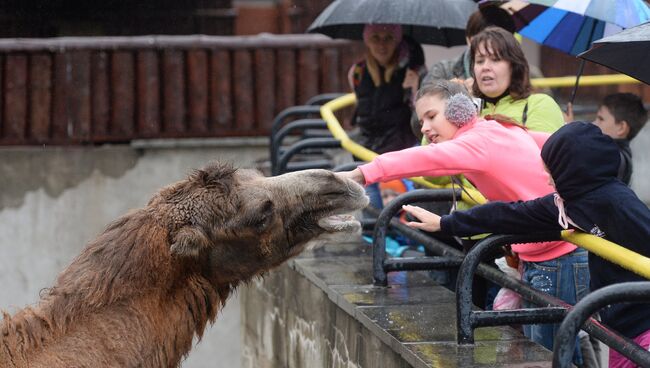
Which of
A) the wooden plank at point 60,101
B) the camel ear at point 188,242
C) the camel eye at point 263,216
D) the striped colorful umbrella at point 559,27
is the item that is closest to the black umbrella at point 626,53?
the camel eye at point 263,216

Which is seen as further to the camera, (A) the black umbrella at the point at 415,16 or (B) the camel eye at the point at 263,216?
(A) the black umbrella at the point at 415,16

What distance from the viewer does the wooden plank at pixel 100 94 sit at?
1263 centimetres

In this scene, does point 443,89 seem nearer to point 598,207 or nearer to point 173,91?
point 598,207

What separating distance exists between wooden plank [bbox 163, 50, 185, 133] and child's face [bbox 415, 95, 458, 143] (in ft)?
26.5

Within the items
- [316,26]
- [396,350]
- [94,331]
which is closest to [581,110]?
[316,26]

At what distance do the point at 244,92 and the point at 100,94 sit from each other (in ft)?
5.20

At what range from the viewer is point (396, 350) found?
440cm

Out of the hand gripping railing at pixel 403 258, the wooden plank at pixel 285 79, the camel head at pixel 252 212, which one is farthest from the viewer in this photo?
the wooden plank at pixel 285 79

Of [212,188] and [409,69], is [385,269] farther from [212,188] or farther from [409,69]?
[409,69]

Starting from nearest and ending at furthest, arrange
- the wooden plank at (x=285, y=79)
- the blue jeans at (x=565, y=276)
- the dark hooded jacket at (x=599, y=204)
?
the dark hooded jacket at (x=599, y=204)
the blue jeans at (x=565, y=276)
the wooden plank at (x=285, y=79)

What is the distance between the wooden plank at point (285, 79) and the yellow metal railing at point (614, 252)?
30.2 ft

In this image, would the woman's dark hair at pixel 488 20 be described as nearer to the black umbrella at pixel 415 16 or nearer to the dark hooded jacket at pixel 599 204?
the black umbrella at pixel 415 16

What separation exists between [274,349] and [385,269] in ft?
6.56

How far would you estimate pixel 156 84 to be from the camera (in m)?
12.7
